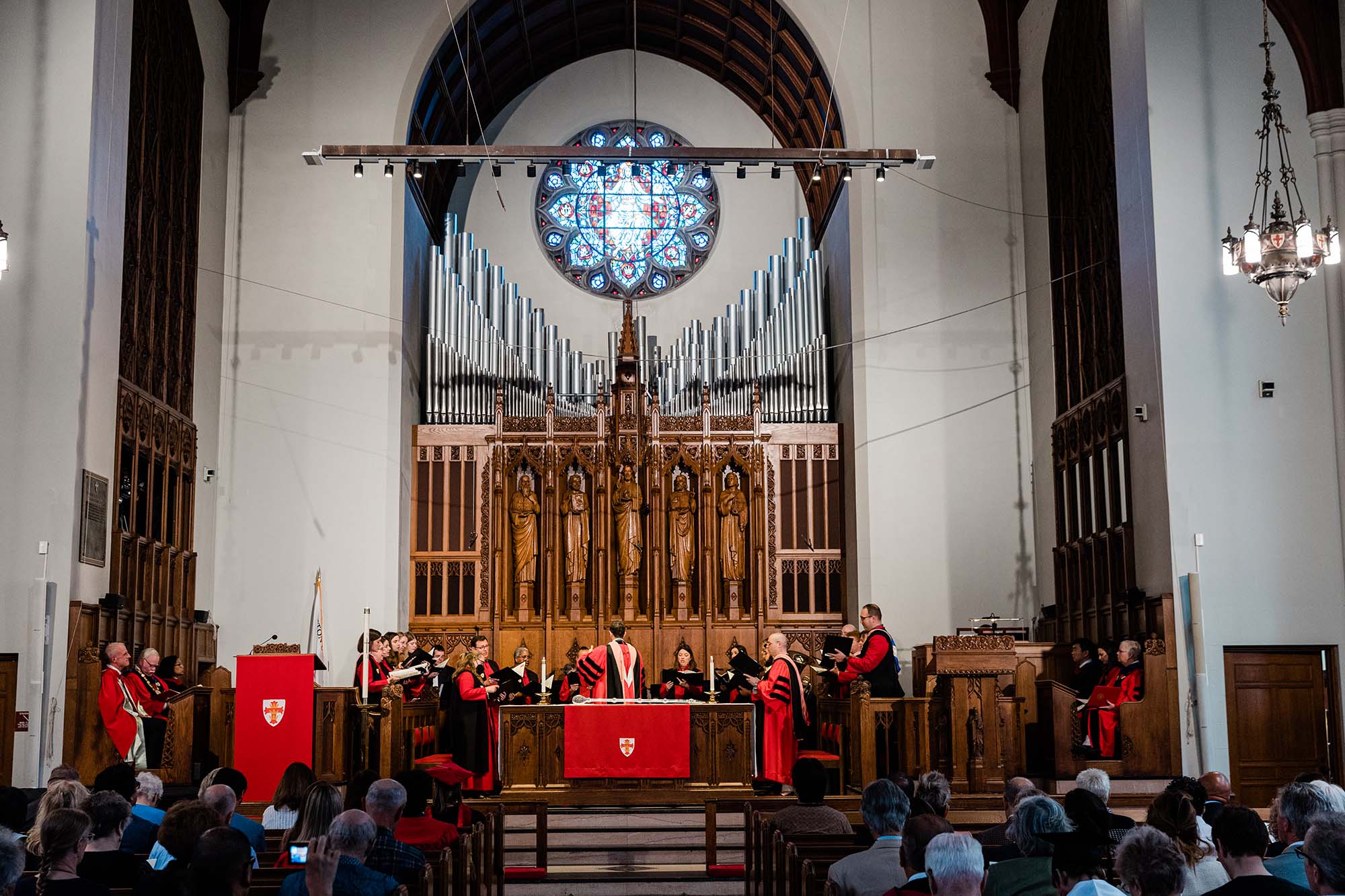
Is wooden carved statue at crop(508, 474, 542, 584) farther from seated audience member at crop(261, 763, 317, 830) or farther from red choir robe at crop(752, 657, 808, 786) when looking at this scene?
seated audience member at crop(261, 763, 317, 830)

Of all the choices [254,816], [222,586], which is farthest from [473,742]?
[222,586]

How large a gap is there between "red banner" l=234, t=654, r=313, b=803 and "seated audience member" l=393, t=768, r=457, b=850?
17.8ft

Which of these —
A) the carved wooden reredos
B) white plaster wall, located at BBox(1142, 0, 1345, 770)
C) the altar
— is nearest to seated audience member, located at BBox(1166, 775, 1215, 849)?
white plaster wall, located at BBox(1142, 0, 1345, 770)

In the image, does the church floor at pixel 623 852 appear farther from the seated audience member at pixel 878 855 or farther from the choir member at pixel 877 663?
the seated audience member at pixel 878 855

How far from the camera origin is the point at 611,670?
13.7 m

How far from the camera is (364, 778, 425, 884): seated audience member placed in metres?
5.77

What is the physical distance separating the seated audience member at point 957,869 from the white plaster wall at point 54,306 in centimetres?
950

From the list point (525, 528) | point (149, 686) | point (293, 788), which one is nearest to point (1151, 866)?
point (293, 788)

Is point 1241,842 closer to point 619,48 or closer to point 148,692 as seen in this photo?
point 148,692

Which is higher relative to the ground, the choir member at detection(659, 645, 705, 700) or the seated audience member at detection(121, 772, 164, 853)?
the choir member at detection(659, 645, 705, 700)

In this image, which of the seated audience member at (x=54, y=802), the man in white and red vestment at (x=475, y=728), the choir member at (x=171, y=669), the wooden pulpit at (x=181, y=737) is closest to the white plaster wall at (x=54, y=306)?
the wooden pulpit at (x=181, y=737)

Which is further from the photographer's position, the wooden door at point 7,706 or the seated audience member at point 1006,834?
the wooden door at point 7,706

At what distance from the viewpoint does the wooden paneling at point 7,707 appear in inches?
466

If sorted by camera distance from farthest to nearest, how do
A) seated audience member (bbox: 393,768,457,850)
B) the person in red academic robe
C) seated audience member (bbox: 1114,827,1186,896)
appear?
1. the person in red academic robe
2. seated audience member (bbox: 393,768,457,850)
3. seated audience member (bbox: 1114,827,1186,896)
